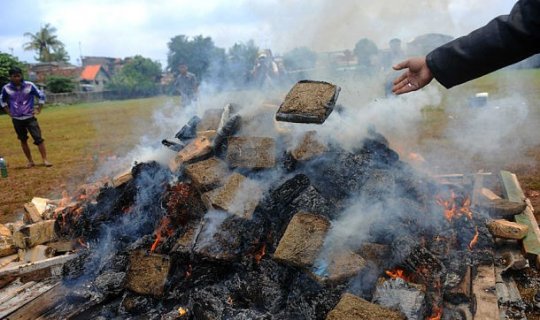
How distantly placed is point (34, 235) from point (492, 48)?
473 centimetres

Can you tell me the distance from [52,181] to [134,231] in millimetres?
4549

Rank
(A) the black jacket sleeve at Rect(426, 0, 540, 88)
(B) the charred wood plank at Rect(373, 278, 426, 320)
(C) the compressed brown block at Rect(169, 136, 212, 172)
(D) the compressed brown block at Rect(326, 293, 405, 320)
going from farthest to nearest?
1. (C) the compressed brown block at Rect(169, 136, 212, 172)
2. (B) the charred wood plank at Rect(373, 278, 426, 320)
3. (D) the compressed brown block at Rect(326, 293, 405, 320)
4. (A) the black jacket sleeve at Rect(426, 0, 540, 88)

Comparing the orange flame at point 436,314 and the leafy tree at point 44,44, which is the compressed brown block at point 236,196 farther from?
the leafy tree at point 44,44

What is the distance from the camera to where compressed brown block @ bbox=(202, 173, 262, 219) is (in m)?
3.66

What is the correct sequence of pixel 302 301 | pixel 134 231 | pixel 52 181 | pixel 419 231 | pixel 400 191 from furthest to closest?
1. pixel 52 181
2. pixel 134 231
3. pixel 400 191
4. pixel 419 231
5. pixel 302 301

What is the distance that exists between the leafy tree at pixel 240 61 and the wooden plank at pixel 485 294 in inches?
266

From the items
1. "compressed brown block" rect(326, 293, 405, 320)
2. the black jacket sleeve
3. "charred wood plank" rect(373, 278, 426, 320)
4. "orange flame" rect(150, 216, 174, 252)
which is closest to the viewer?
the black jacket sleeve


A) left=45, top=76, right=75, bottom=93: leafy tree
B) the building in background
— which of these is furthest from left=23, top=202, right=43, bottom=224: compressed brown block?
the building in background

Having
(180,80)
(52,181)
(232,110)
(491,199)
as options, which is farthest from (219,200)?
(180,80)

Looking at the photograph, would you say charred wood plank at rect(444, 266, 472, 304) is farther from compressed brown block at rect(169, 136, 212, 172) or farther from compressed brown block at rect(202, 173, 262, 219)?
compressed brown block at rect(169, 136, 212, 172)

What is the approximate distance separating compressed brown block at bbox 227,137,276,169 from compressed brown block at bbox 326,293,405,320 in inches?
64.6

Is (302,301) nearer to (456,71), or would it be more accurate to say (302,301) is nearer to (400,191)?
(400,191)

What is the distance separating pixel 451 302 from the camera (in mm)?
3125

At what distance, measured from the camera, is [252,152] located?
4.07 m
